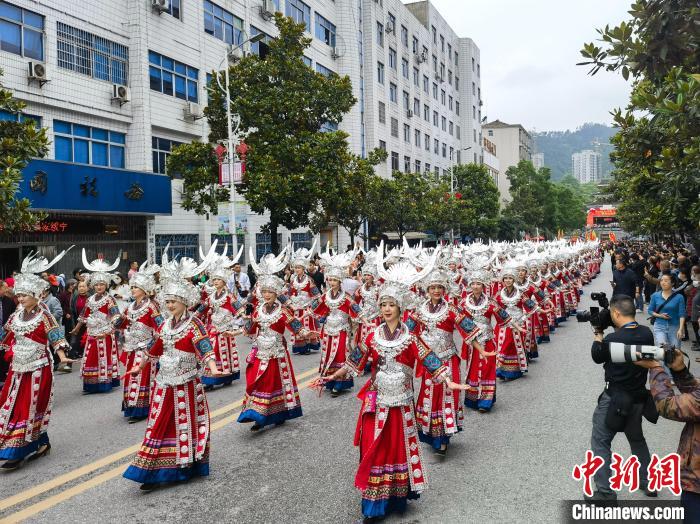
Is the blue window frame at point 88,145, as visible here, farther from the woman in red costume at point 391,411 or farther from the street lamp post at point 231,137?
the woman in red costume at point 391,411

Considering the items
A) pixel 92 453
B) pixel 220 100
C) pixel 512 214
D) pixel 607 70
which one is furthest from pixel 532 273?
pixel 512 214

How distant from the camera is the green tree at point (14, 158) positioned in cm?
879

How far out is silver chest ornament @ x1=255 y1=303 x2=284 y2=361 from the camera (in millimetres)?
7543

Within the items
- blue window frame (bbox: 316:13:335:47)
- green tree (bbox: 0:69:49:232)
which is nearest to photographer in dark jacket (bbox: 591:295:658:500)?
green tree (bbox: 0:69:49:232)

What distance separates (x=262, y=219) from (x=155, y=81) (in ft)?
27.5

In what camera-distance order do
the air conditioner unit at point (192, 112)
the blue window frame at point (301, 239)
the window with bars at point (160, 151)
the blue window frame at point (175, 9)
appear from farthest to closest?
the blue window frame at point (301, 239) < the air conditioner unit at point (192, 112) < the blue window frame at point (175, 9) < the window with bars at point (160, 151)

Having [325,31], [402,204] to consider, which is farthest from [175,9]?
[402,204]

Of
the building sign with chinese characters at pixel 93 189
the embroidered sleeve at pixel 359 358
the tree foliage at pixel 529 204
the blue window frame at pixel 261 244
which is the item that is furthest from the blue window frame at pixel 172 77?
the tree foliage at pixel 529 204

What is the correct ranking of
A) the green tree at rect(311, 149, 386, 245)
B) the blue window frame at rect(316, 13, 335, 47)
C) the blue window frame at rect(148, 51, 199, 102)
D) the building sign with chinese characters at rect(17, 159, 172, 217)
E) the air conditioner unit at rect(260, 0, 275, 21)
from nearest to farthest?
the building sign with chinese characters at rect(17, 159, 172, 217) → the green tree at rect(311, 149, 386, 245) → the blue window frame at rect(148, 51, 199, 102) → the air conditioner unit at rect(260, 0, 275, 21) → the blue window frame at rect(316, 13, 335, 47)

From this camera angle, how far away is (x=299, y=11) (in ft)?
107

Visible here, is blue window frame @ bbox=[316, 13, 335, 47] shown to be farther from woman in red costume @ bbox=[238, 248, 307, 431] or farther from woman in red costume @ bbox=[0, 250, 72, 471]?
woman in red costume @ bbox=[0, 250, 72, 471]

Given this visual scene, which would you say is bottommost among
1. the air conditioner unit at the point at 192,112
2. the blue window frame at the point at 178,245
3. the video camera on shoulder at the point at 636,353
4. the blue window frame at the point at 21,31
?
the video camera on shoulder at the point at 636,353

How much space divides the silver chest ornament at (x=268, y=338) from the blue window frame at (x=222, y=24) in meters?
21.3

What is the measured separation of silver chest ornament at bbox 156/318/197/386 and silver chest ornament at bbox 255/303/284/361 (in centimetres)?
160
